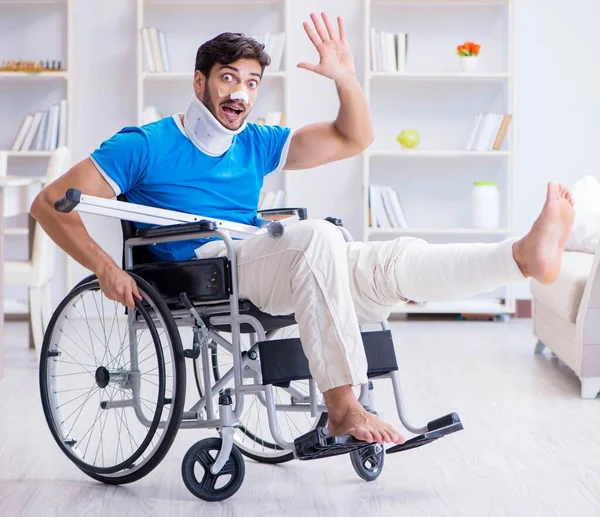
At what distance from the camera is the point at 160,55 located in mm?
A: 5098

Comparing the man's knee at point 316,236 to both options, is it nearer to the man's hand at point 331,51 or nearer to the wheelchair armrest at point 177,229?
the wheelchair armrest at point 177,229

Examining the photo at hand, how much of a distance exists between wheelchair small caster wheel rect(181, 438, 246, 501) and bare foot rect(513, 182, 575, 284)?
734mm

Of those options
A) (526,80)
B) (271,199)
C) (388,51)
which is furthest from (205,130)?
(526,80)

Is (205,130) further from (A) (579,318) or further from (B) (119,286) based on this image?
(A) (579,318)

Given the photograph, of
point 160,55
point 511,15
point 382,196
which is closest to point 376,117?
point 382,196

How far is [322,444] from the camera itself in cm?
188

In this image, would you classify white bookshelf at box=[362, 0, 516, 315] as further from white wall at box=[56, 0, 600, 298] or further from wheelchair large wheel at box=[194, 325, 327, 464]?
wheelchair large wheel at box=[194, 325, 327, 464]

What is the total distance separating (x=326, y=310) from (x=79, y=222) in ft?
2.02

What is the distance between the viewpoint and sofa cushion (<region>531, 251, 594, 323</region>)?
3211mm

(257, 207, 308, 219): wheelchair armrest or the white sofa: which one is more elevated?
(257, 207, 308, 219): wheelchair armrest

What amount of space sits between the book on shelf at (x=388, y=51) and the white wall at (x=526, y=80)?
206 millimetres

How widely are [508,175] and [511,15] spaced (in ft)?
2.66

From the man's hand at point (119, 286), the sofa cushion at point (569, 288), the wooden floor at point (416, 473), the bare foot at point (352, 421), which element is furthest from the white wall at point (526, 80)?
the bare foot at point (352, 421)

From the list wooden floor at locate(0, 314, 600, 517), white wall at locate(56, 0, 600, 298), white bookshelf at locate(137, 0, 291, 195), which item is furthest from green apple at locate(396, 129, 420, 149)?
wooden floor at locate(0, 314, 600, 517)
